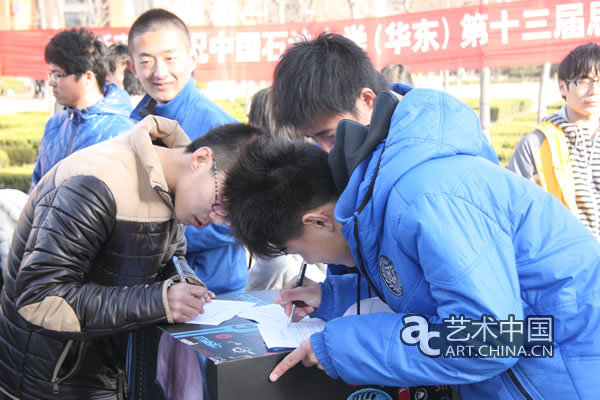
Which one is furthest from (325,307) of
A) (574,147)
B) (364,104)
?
(574,147)

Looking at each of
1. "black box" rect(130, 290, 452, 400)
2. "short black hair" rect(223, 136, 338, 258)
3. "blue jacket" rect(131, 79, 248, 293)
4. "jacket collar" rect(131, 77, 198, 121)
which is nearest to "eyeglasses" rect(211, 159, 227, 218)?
"short black hair" rect(223, 136, 338, 258)

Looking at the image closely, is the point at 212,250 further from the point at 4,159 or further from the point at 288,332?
the point at 4,159

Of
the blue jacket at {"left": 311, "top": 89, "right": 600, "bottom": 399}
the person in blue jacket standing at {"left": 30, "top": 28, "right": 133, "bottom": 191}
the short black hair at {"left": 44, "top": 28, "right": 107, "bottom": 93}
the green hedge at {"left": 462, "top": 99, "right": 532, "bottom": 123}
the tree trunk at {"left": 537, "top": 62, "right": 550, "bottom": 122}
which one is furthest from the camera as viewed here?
the green hedge at {"left": 462, "top": 99, "right": 532, "bottom": 123}

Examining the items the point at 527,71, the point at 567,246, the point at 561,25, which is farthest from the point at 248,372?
the point at 527,71

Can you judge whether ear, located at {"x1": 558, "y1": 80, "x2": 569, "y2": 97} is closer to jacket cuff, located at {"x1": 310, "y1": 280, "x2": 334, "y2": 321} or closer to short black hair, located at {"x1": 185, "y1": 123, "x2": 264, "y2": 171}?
short black hair, located at {"x1": 185, "y1": 123, "x2": 264, "y2": 171}

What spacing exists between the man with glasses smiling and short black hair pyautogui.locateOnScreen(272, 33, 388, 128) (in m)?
1.38

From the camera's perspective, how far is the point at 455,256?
96 cm

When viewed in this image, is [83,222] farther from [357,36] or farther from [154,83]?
[357,36]

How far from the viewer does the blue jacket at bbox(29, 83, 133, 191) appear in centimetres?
298

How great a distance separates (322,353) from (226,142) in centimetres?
70

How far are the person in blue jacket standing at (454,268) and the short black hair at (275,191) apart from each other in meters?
0.08

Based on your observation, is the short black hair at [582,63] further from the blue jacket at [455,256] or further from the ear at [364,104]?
the blue jacket at [455,256]

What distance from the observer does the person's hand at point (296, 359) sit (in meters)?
1.17

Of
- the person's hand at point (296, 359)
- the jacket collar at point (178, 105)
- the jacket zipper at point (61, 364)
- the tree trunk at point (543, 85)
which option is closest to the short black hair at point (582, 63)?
the jacket collar at point (178, 105)
